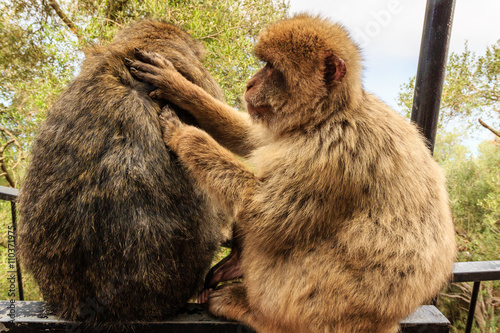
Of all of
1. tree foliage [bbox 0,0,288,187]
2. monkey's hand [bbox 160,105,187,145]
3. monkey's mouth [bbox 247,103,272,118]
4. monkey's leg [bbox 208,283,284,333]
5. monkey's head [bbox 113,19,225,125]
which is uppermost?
tree foliage [bbox 0,0,288,187]

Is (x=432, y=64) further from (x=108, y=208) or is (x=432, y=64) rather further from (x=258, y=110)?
(x=108, y=208)

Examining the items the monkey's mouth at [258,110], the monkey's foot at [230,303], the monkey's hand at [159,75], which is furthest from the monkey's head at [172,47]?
the monkey's foot at [230,303]

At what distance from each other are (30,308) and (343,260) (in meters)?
1.29

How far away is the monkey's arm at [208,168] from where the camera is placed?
1.40m

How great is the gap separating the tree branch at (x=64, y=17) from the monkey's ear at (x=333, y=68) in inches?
86.8

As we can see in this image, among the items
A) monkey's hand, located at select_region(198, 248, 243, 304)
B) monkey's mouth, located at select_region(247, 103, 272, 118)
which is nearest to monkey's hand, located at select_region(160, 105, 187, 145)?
monkey's mouth, located at select_region(247, 103, 272, 118)

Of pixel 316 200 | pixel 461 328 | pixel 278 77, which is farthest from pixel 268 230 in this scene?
pixel 461 328

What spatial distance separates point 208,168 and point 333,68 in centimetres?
64

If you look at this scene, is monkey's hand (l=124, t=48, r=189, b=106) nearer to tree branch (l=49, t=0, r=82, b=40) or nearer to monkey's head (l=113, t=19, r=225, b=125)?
monkey's head (l=113, t=19, r=225, b=125)

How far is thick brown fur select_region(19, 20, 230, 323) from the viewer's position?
127 cm

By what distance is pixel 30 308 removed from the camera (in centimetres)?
147

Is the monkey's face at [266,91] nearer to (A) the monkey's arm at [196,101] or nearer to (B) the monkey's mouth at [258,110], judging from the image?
(B) the monkey's mouth at [258,110]

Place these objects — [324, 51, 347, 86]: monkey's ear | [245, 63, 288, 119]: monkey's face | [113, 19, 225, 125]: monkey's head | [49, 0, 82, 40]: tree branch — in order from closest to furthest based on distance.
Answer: [324, 51, 347, 86]: monkey's ear → [245, 63, 288, 119]: monkey's face → [113, 19, 225, 125]: monkey's head → [49, 0, 82, 40]: tree branch

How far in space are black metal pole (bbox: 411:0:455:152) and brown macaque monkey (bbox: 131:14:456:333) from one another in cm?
24
